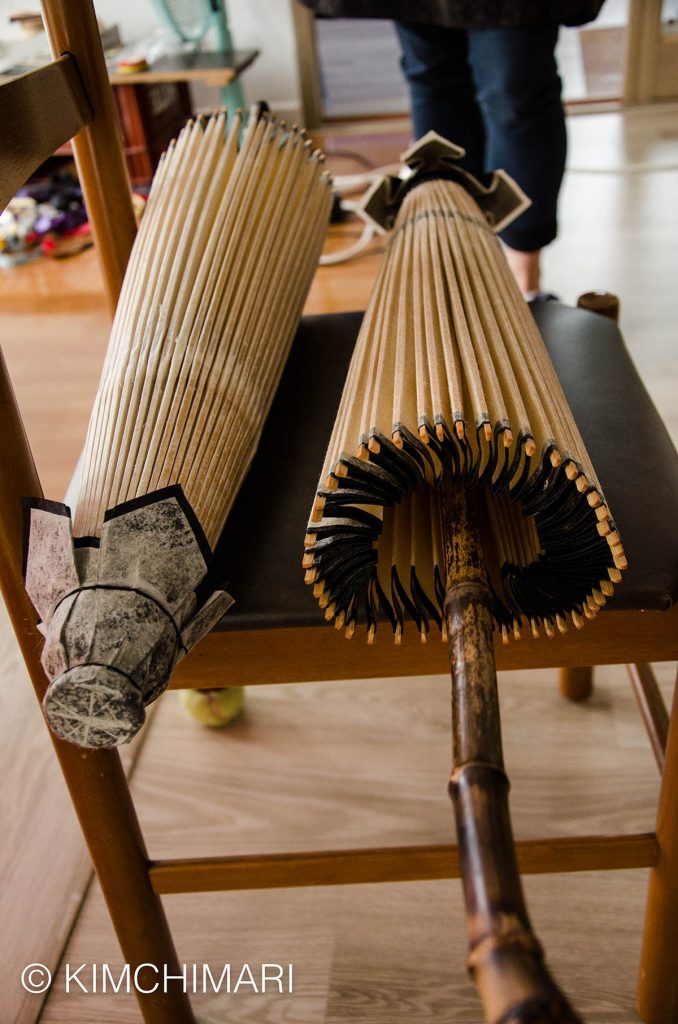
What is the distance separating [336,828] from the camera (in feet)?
3.90

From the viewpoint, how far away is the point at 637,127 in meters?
3.86

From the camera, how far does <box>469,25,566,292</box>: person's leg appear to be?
1630mm

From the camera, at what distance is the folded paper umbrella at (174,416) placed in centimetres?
60

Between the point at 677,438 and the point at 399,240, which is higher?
the point at 399,240

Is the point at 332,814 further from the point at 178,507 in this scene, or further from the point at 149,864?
the point at 178,507

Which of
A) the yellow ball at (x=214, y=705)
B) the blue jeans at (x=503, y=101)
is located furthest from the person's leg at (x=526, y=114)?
the yellow ball at (x=214, y=705)

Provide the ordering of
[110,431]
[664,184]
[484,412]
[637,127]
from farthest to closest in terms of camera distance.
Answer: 1. [637,127]
2. [664,184]
3. [110,431]
4. [484,412]

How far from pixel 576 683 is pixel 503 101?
1027 mm

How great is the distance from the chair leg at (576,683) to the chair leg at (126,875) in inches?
25.4

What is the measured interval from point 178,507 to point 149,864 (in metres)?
0.39

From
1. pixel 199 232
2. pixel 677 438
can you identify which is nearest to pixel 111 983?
pixel 199 232

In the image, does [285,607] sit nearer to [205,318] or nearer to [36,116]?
[205,318]

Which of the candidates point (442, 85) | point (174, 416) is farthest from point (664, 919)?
point (442, 85)

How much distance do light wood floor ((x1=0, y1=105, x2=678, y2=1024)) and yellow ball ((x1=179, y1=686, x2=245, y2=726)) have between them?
2 centimetres
